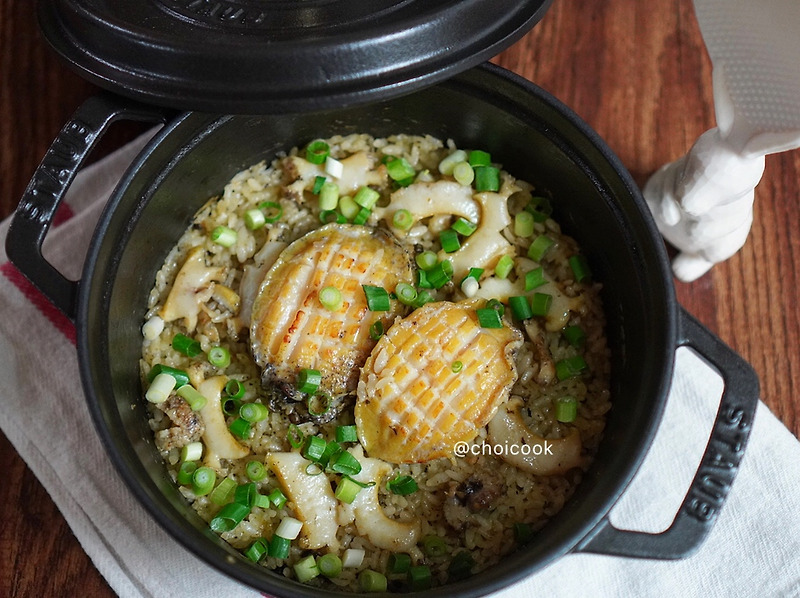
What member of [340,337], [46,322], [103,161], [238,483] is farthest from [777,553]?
[103,161]

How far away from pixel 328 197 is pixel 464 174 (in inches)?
20.7

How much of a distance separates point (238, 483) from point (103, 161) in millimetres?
1487

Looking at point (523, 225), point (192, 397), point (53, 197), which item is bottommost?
point (192, 397)

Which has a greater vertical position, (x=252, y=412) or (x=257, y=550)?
(x=252, y=412)

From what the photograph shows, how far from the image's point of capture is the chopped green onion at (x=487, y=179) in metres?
2.78

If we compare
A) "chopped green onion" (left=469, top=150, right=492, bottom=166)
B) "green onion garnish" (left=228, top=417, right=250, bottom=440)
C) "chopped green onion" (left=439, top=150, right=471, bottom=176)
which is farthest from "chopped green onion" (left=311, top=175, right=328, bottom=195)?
"green onion garnish" (left=228, top=417, right=250, bottom=440)

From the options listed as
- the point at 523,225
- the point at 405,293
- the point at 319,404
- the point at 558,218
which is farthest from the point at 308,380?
the point at 558,218

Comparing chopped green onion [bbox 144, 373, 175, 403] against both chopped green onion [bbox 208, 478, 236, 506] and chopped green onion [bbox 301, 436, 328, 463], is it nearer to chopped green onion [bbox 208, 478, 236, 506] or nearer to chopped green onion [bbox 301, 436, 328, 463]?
chopped green onion [bbox 208, 478, 236, 506]

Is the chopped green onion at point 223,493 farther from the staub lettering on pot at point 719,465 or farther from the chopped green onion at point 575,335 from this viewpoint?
the staub lettering on pot at point 719,465

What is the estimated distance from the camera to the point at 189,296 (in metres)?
2.63

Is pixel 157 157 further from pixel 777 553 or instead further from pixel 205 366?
pixel 777 553

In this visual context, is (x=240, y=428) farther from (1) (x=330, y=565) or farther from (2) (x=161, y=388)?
(1) (x=330, y=565)

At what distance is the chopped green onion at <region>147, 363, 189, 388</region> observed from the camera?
8.25ft

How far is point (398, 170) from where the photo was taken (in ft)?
9.18
